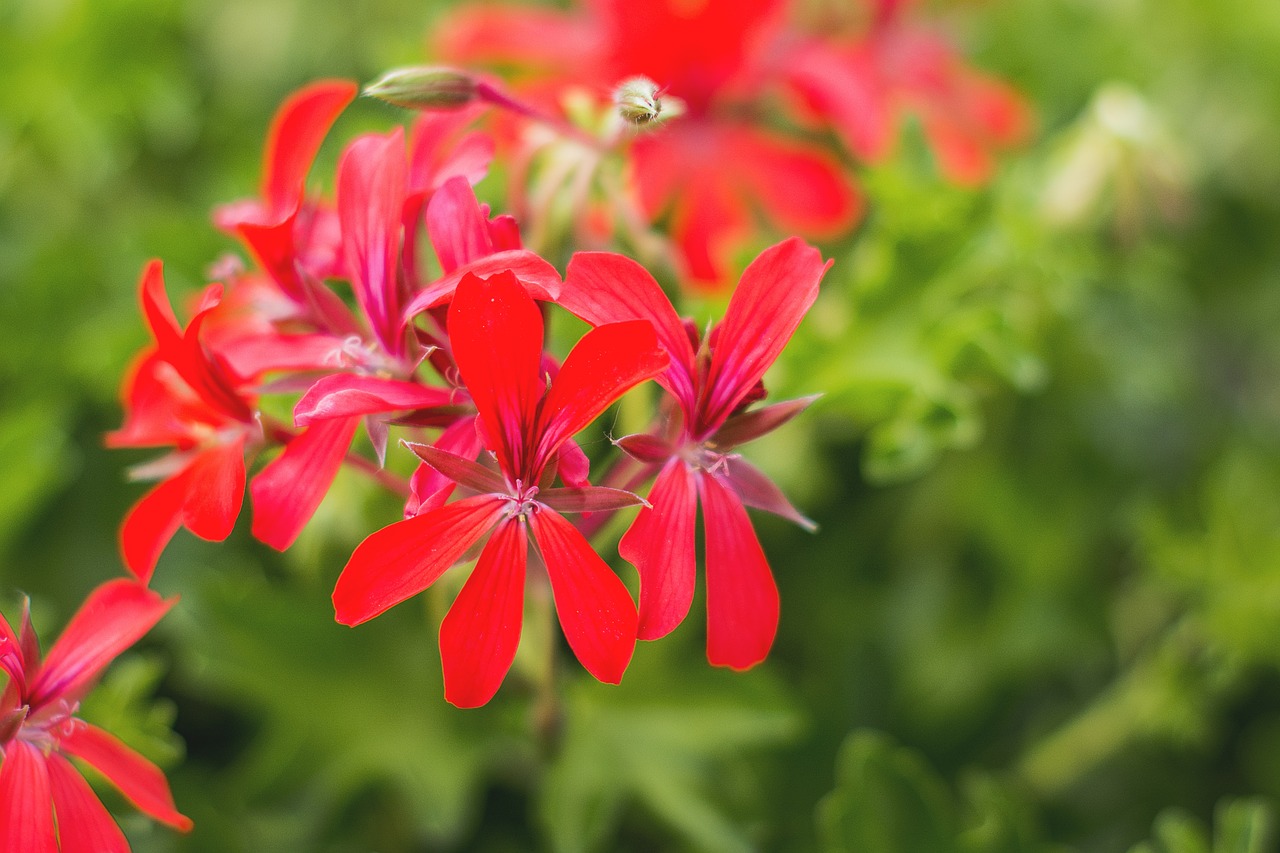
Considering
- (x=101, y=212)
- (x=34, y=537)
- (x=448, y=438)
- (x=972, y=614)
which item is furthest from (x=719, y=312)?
(x=101, y=212)

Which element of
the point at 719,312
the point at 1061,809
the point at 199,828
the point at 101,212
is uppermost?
the point at 719,312

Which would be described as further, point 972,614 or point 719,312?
point 972,614

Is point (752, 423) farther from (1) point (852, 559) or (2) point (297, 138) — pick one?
(1) point (852, 559)

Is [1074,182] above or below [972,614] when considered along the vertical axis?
above

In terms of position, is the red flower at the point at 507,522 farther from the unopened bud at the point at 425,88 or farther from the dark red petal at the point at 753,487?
the unopened bud at the point at 425,88

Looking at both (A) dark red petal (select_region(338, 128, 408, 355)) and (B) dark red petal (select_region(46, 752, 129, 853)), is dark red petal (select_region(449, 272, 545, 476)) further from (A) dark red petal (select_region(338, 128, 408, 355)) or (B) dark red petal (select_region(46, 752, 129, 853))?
(B) dark red petal (select_region(46, 752, 129, 853))

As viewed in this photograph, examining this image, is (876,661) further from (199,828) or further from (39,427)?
(39,427)

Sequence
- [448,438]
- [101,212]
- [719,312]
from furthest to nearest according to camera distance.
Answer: [101,212] < [719,312] < [448,438]
